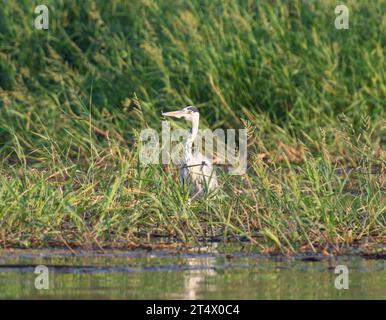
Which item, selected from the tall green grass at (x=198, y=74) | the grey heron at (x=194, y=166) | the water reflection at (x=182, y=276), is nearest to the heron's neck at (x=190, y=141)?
the grey heron at (x=194, y=166)

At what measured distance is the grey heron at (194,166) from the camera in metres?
9.07

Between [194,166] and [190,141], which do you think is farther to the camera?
[190,141]

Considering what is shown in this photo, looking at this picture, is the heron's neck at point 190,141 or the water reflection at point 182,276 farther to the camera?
the heron's neck at point 190,141

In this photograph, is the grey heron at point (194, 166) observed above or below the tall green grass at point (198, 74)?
below

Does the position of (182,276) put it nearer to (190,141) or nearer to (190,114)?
(190,141)

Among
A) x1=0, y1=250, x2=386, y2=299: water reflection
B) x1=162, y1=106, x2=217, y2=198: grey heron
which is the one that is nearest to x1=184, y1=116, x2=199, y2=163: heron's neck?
x1=162, y1=106, x2=217, y2=198: grey heron

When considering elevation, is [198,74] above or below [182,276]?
above

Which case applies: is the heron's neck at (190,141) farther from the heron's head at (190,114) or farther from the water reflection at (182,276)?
the water reflection at (182,276)

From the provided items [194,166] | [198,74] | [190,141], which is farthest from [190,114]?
[198,74]

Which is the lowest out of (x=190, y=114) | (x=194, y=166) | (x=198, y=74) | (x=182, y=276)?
(x=182, y=276)

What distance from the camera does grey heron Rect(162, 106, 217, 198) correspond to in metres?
9.07

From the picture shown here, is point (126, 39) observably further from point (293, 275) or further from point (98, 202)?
point (293, 275)

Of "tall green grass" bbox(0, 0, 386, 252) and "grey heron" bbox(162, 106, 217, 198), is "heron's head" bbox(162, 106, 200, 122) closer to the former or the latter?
"grey heron" bbox(162, 106, 217, 198)

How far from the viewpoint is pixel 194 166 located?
370 inches
